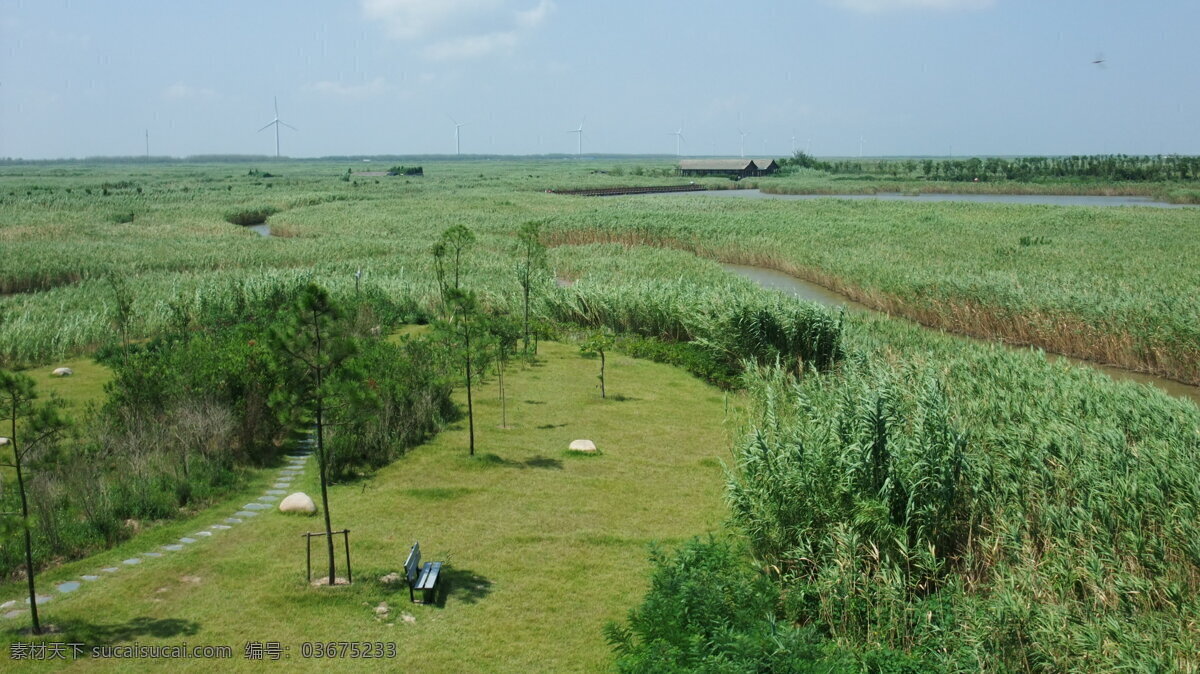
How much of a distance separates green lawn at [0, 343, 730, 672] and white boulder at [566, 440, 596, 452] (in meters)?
0.29

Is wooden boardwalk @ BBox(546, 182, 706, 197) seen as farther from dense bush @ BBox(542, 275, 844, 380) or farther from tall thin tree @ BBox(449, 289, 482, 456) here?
tall thin tree @ BBox(449, 289, 482, 456)

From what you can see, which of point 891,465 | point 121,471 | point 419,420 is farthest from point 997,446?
point 121,471

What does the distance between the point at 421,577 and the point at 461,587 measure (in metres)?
0.50

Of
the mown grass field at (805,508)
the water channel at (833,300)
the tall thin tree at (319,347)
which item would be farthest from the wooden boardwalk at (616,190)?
the tall thin tree at (319,347)

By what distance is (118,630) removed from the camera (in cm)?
782

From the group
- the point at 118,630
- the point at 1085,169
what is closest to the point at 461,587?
the point at 118,630

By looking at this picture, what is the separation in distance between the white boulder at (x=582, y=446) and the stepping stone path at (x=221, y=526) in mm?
4180

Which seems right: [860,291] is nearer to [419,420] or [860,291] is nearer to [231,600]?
[419,420]

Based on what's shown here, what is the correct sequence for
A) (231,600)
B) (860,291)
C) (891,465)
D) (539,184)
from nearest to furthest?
(231,600)
(891,465)
(860,291)
(539,184)

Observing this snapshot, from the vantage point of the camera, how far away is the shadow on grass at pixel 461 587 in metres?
8.77

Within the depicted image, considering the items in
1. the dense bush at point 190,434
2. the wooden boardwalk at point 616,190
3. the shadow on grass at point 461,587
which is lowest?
the shadow on grass at point 461,587

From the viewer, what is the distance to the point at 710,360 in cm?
1939

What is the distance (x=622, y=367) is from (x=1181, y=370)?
1308 centimetres

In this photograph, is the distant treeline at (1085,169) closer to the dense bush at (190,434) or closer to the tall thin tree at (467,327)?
the tall thin tree at (467,327)
